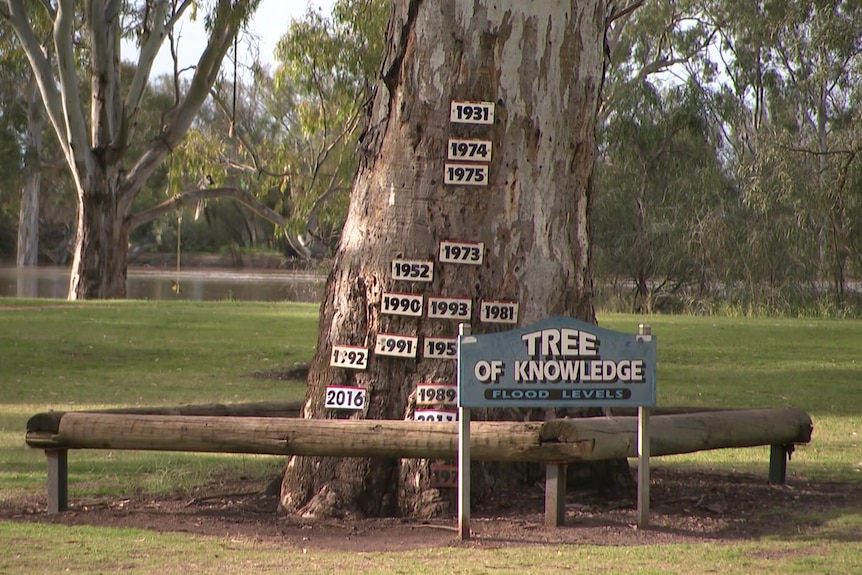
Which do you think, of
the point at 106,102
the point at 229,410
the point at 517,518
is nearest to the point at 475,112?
the point at 517,518

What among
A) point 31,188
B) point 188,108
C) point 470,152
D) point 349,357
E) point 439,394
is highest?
point 188,108

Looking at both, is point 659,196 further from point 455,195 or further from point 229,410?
point 455,195

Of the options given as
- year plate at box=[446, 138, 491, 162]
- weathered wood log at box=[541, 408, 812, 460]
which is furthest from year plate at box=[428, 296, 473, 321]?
weathered wood log at box=[541, 408, 812, 460]

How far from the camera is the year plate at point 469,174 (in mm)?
6613

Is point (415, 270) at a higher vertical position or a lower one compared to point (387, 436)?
higher

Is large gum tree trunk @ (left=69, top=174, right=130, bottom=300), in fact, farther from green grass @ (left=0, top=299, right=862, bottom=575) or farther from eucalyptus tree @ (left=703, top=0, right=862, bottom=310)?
eucalyptus tree @ (left=703, top=0, right=862, bottom=310)

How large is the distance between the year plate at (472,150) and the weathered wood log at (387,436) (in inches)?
58.0

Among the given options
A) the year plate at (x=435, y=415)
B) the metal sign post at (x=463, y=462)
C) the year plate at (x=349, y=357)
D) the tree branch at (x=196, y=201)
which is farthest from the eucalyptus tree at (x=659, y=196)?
the metal sign post at (x=463, y=462)

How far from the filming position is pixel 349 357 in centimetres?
676

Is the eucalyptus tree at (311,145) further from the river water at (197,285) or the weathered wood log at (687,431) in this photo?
the weathered wood log at (687,431)

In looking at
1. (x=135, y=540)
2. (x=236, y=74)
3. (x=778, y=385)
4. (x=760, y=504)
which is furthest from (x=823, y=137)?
(x=135, y=540)

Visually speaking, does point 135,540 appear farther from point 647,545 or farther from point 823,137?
point 823,137

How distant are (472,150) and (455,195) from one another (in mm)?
244

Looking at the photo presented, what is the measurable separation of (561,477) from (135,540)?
1.89 m
